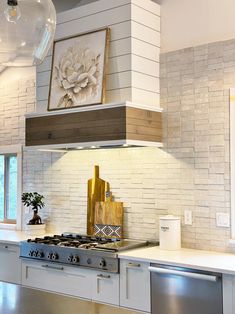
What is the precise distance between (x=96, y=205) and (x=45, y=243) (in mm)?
619

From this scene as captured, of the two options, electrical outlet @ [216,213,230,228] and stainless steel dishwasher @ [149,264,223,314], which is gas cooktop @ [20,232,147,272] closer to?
stainless steel dishwasher @ [149,264,223,314]

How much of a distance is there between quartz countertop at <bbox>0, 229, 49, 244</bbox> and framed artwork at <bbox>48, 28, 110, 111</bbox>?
1293mm

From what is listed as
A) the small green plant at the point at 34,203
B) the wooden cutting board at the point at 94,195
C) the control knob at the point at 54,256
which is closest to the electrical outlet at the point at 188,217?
the wooden cutting board at the point at 94,195

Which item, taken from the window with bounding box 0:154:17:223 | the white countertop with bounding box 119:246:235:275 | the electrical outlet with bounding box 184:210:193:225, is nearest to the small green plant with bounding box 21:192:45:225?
the window with bounding box 0:154:17:223

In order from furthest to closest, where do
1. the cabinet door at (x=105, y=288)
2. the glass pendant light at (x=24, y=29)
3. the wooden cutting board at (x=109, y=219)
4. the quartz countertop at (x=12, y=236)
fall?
the quartz countertop at (x=12, y=236)
the wooden cutting board at (x=109, y=219)
the cabinet door at (x=105, y=288)
the glass pendant light at (x=24, y=29)

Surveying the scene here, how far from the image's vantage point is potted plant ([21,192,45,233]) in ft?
15.0

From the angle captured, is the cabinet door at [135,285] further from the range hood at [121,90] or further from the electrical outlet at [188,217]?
the range hood at [121,90]

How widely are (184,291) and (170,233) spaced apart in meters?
0.58

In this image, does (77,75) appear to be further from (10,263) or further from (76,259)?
(10,263)

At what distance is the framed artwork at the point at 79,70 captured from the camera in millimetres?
3779

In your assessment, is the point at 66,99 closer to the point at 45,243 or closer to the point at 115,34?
the point at 115,34

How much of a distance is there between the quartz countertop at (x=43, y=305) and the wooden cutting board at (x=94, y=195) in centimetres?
202

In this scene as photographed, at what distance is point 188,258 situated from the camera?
128 inches

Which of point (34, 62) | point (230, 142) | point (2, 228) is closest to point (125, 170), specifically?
point (230, 142)
